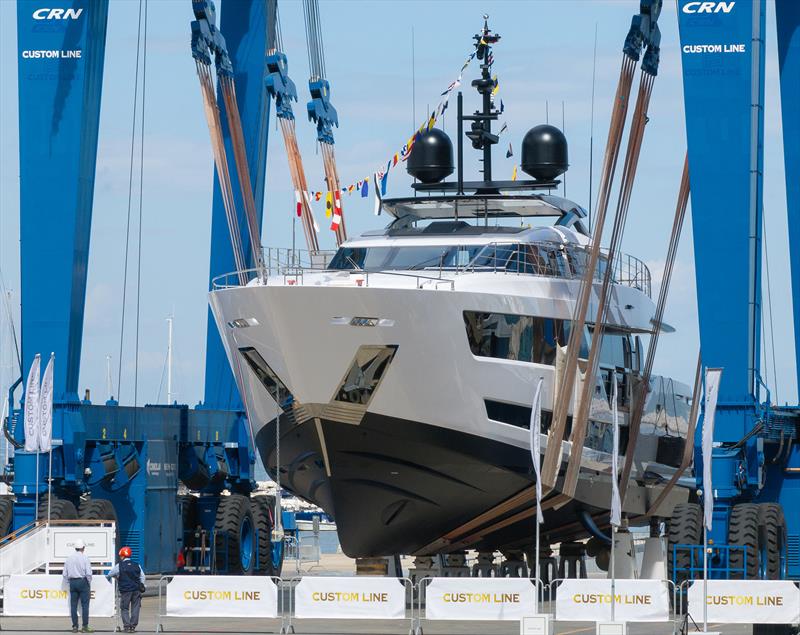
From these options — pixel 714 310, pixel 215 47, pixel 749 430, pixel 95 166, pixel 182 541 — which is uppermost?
pixel 215 47

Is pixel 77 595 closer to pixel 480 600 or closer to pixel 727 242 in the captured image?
pixel 480 600

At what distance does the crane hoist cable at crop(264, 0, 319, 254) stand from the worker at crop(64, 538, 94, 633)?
10675 millimetres

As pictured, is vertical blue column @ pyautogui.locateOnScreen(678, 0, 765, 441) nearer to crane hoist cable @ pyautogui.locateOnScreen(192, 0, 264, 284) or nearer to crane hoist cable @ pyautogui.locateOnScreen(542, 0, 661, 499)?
crane hoist cable @ pyautogui.locateOnScreen(542, 0, 661, 499)

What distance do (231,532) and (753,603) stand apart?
1338 centimetres

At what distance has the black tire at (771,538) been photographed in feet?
81.8

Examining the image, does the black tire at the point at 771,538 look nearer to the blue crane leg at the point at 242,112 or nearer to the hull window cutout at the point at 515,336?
the hull window cutout at the point at 515,336

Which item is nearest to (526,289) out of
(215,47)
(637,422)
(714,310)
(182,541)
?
(714,310)

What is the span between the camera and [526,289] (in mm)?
24922

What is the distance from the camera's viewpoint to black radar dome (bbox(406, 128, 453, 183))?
1158 inches

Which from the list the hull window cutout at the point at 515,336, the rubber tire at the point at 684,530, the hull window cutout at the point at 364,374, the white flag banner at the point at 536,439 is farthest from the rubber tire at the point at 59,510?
the rubber tire at the point at 684,530

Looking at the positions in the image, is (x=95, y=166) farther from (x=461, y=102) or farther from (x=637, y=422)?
(x=637, y=422)

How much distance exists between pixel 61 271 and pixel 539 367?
346 inches

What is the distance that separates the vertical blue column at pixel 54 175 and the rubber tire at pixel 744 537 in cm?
1144

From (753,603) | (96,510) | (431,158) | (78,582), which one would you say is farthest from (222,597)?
(431,158)
